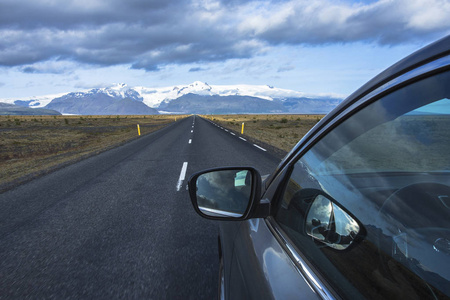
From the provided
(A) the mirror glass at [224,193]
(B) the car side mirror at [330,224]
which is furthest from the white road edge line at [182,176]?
(B) the car side mirror at [330,224]

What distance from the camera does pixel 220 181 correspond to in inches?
62.6

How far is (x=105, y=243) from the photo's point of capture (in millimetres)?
3096

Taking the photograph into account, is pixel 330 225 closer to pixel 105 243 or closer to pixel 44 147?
pixel 105 243

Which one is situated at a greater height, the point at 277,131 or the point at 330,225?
the point at 330,225

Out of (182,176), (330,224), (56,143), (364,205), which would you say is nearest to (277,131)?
(56,143)

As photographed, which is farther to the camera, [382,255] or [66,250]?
[66,250]

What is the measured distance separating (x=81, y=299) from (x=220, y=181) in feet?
5.56

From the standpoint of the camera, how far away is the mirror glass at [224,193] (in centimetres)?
138

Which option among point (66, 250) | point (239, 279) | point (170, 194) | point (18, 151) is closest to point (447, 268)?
point (239, 279)

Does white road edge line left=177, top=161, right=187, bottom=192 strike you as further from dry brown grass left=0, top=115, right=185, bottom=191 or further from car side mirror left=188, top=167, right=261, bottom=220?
dry brown grass left=0, top=115, right=185, bottom=191

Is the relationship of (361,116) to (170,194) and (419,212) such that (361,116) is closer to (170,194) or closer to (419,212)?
(419,212)

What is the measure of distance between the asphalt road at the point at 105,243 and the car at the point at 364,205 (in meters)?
1.28

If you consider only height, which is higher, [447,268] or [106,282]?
[447,268]

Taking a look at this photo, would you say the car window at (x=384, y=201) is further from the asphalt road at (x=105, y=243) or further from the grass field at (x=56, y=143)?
the grass field at (x=56, y=143)
